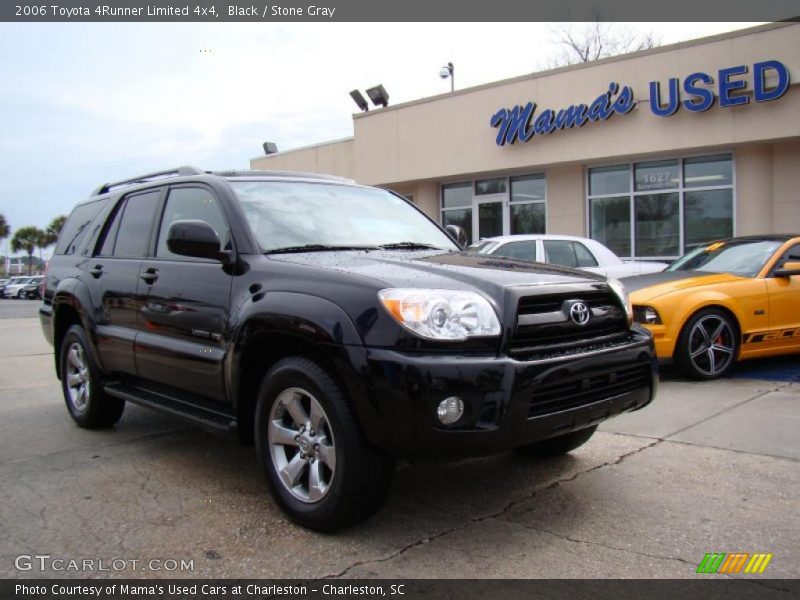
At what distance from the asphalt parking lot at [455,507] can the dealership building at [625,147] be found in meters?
9.12

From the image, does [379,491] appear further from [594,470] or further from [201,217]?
[201,217]

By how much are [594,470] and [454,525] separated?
1.20 metres

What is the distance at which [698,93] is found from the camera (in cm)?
1323

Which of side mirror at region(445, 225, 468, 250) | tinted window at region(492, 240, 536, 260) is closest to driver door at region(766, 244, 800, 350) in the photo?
tinted window at region(492, 240, 536, 260)

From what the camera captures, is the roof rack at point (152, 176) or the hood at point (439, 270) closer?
the hood at point (439, 270)

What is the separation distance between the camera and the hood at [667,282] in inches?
272

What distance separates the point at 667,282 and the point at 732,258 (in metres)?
1.15

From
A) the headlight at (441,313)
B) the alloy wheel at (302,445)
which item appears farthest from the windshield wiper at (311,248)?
the headlight at (441,313)

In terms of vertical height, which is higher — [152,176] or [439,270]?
[152,176]

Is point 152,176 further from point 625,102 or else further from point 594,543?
point 625,102

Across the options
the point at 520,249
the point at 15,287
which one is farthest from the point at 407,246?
the point at 15,287

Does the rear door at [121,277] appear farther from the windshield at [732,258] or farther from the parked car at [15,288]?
the parked car at [15,288]

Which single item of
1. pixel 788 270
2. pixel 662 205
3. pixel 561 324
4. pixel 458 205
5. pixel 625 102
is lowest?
pixel 561 324

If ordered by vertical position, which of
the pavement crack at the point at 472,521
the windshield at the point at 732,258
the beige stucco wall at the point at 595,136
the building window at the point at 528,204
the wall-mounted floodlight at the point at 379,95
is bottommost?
the pavement crack at the point at 472,521
